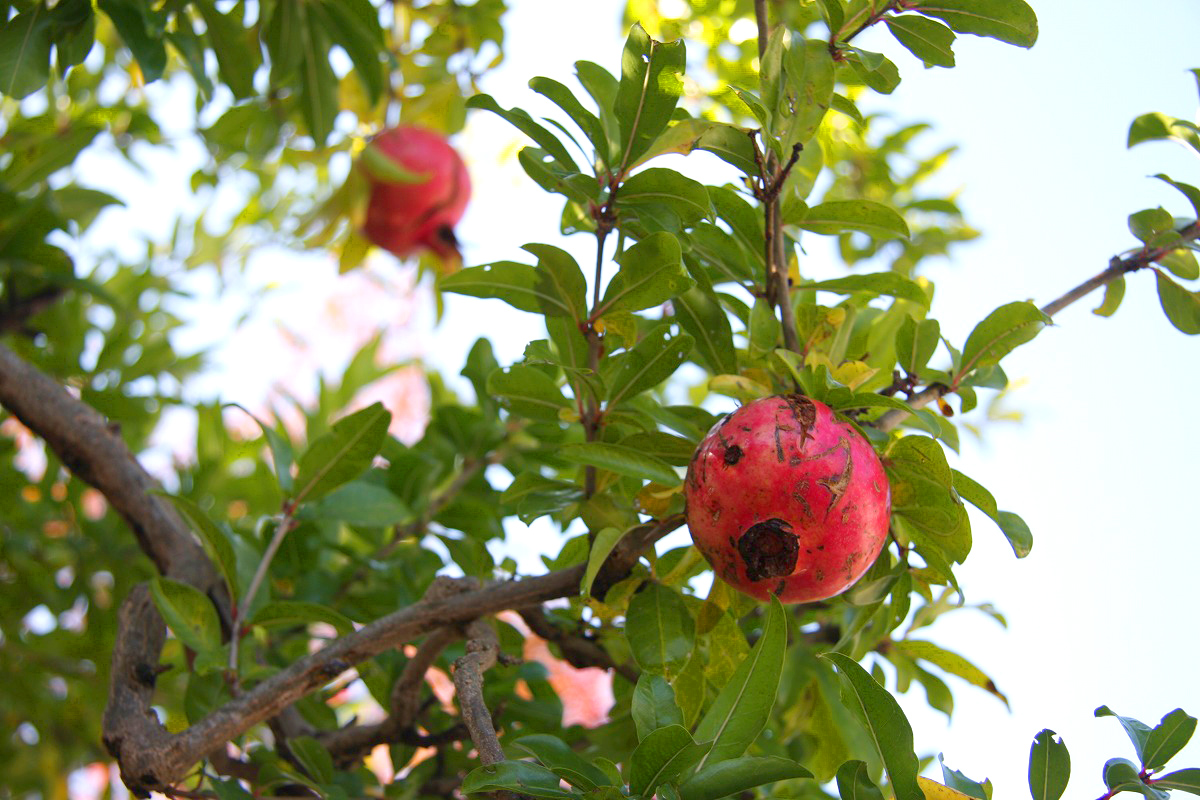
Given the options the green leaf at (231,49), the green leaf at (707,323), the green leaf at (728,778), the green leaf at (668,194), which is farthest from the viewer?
the green leaf at (231,49)

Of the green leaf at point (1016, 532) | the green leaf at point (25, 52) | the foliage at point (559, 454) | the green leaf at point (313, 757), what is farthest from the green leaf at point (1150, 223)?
the green leaf at point (25, 52)

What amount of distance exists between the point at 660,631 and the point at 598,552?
0.41 feet

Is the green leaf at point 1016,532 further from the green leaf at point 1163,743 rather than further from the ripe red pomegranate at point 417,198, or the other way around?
the ripe red pomegranate at point 417,198

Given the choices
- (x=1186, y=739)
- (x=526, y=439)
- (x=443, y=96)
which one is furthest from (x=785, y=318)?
(x=443, y=96)

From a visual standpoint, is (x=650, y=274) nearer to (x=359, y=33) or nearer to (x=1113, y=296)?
(x=1113, y=296)

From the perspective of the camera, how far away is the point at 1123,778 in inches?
33.9

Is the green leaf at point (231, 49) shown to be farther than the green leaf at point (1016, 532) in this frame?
Yes

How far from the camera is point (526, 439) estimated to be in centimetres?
177

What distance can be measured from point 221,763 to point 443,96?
144 cm

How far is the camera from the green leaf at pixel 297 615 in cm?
119

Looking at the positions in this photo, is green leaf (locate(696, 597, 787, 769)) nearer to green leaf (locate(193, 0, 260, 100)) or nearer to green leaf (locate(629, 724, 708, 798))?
green leaf (locate(629, 724, 708, 798))

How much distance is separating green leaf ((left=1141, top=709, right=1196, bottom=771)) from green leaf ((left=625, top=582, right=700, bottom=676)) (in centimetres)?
43

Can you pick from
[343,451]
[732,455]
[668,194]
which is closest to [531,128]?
[668,194]

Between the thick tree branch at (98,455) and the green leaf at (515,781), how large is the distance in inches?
30.2
